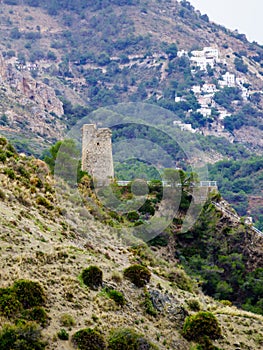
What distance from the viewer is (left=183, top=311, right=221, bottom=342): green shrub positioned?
28.8m

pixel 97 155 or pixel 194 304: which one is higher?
pixel 97 155

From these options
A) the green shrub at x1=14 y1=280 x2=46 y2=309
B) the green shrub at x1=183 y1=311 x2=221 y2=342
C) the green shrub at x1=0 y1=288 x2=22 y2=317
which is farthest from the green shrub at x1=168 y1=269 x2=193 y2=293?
the green shrub at x1=0 y1=288 x2=22 y2=317

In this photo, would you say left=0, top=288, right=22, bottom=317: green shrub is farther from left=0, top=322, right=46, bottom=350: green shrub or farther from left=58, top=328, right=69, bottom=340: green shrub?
left=58, top=328, right=69, bottom=340: green shrub

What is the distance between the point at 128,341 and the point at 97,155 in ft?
79.6

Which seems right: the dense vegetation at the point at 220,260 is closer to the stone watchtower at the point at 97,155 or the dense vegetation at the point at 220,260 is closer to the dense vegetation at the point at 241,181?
the stone watchtower at the point at 97,155

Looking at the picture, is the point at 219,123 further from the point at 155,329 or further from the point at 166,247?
the point at 155,329

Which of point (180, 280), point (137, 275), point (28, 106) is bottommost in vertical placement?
point (28, 106)

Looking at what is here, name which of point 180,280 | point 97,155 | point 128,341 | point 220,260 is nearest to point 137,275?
point 128,341

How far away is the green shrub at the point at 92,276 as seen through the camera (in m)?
28.4

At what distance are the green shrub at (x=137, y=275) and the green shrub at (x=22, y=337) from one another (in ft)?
26.1

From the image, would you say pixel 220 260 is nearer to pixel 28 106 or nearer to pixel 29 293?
pixel 29 293

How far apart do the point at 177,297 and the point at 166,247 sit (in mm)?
16759

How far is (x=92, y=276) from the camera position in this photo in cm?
2853

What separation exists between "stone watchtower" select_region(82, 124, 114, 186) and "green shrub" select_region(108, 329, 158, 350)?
23.1m
